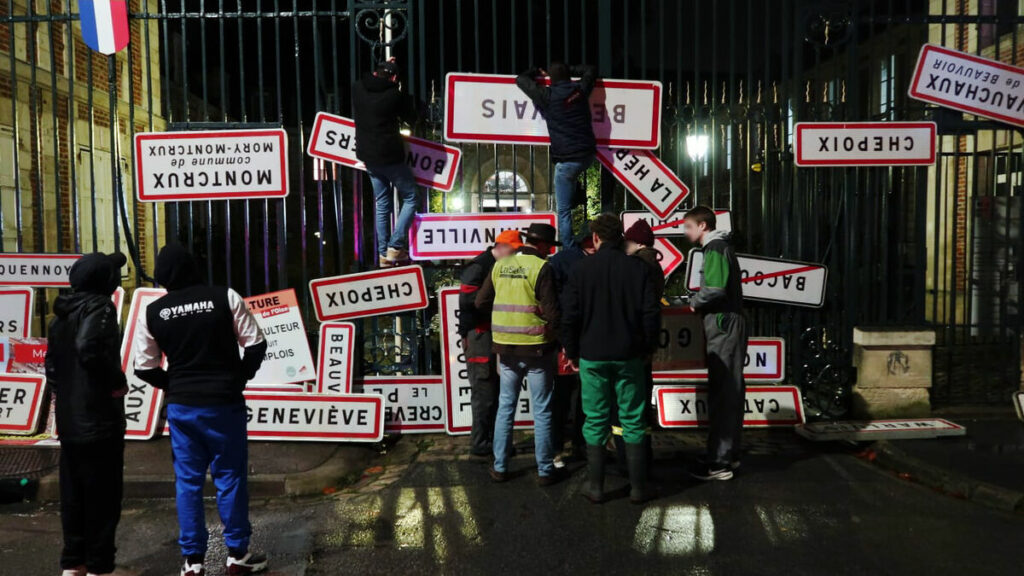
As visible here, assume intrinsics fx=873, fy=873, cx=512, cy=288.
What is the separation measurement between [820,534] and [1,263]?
7255 millimetres

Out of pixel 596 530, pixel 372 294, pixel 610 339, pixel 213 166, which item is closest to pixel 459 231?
pixel 372 294

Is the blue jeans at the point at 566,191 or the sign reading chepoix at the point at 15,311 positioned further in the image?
the sign reading chepoix at the point at 15,311

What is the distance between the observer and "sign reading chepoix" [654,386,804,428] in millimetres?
7637

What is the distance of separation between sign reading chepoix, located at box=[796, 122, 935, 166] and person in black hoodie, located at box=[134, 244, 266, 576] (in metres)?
5.38

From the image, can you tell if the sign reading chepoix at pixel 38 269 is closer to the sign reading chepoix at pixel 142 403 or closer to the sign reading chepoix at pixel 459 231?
the sign reading chepoix at pixel 142 403

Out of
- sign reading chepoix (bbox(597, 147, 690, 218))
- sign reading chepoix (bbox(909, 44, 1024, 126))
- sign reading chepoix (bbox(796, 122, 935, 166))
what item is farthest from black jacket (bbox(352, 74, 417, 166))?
sign reading chepoix (bbox(909, 44, 1024, 126))

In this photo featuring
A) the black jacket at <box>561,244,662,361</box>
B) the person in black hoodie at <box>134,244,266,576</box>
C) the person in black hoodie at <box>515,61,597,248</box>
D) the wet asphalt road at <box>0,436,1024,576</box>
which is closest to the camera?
the person in black hoodie at <box>134,244,266,576</box>

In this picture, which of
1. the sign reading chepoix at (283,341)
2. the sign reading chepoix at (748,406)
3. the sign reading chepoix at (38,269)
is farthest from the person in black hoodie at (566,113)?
the sign reading chepoix at (38,269)

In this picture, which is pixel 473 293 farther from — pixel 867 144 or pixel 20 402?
pixel 20 402

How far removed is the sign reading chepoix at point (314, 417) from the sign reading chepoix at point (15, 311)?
2371 millimetres

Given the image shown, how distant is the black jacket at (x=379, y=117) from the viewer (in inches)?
285

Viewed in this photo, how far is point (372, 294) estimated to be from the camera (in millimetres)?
7695

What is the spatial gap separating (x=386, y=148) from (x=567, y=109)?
1.58 m

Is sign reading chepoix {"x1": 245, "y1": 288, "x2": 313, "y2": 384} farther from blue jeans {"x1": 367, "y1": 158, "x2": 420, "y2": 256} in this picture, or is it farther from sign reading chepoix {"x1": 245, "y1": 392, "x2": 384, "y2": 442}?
blue jeans {"x1": 367, "y1": 158, "x2": 420, "y2": 256}
